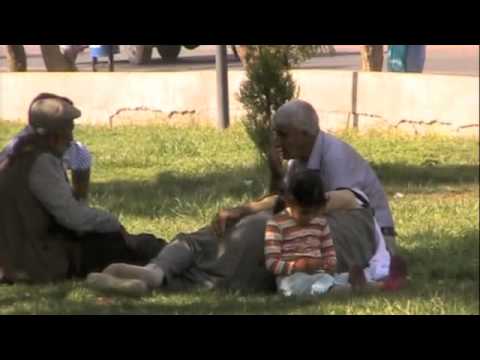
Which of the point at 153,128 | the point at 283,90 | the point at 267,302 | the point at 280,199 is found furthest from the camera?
the point at 153,128

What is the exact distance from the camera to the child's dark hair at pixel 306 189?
18.7ft

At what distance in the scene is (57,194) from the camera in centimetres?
624

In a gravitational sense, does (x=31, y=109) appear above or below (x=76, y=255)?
above

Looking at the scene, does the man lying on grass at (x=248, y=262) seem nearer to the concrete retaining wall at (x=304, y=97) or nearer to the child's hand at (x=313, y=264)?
the child's hand at (x=313, y=264)

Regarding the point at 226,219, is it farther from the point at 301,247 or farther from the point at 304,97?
the point at 304,97

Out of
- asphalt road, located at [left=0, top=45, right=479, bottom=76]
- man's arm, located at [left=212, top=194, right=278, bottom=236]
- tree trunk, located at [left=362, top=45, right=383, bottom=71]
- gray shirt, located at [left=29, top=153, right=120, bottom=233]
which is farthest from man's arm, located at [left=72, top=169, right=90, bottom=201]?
asphalt road, located at [left=0, top=45, right=479, bottom=76]

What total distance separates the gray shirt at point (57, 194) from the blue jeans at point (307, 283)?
120 cm

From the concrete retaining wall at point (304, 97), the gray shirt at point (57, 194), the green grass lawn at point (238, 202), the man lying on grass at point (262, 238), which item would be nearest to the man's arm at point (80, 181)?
the green grass lawn at point (238, 202)

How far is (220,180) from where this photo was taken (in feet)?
31.6

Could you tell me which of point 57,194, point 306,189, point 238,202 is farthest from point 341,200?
point 238,202

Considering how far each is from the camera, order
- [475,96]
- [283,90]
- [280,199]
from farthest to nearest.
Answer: [475,96] → [283,90] → [280,199]
